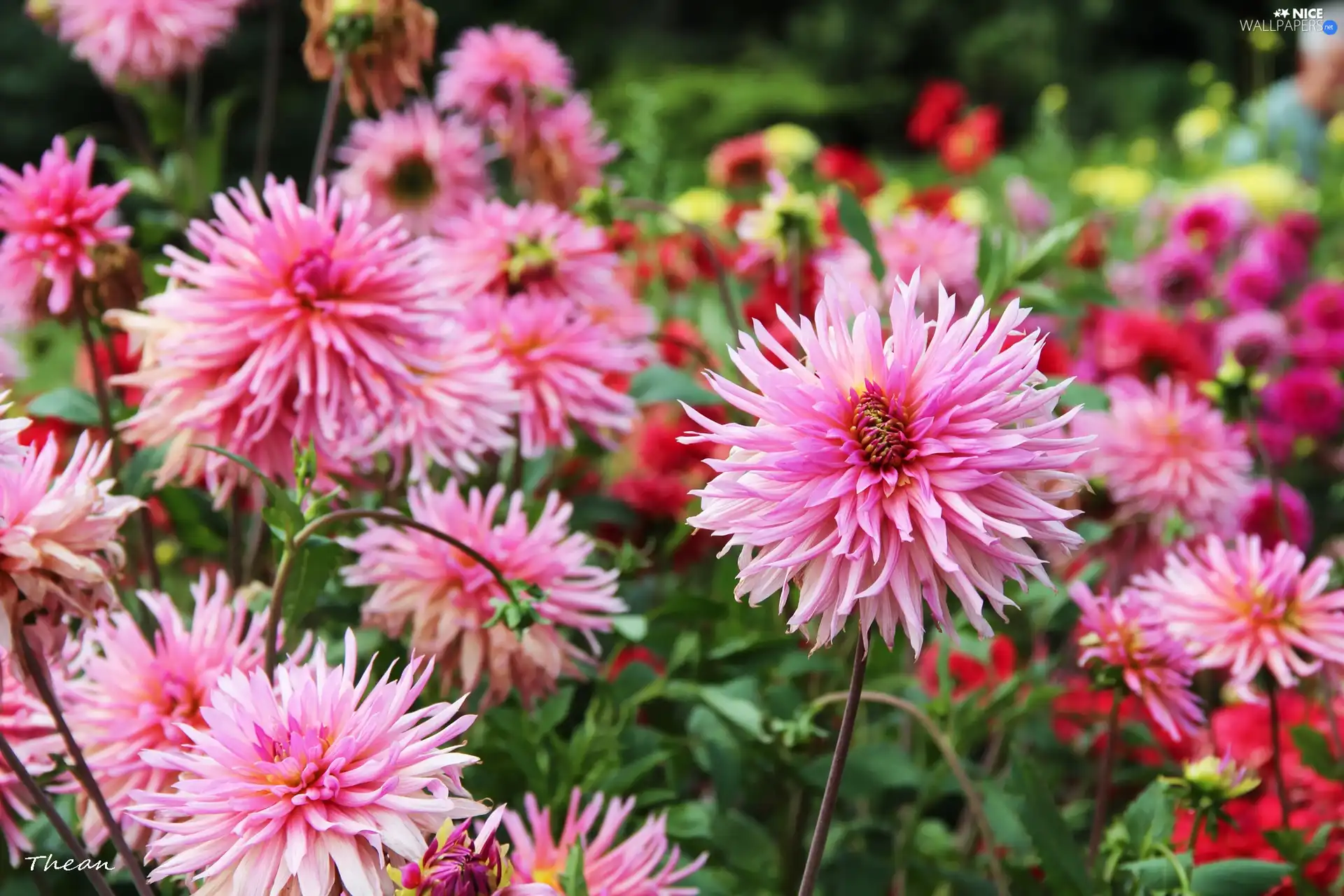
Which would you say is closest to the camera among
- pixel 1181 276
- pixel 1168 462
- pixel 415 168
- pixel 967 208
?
pixel 1168 462

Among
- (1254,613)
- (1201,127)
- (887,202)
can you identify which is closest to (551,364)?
(1254,613)

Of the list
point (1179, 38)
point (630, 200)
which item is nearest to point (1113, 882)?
point (630, 200)

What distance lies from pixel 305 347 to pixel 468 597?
0.22 m

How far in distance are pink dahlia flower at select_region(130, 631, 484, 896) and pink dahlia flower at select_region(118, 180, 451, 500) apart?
0.31 m

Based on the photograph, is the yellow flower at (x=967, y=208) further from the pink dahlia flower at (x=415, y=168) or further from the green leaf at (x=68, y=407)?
the green leaf at (x=68, y=407)

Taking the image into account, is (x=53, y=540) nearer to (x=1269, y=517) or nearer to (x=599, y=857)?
(x=599, y=857)

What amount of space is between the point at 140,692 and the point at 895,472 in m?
0.51

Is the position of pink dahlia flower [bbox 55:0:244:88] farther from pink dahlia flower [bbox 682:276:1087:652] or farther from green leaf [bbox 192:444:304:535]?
pink dahlia flower [bbox 682:276:1087:652]

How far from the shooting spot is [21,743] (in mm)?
768

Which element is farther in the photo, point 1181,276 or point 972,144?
point 972,144

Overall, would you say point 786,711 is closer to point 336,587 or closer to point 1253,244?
point 336,587

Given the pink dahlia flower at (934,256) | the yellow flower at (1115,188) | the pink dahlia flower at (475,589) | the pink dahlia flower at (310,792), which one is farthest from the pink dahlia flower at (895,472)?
the yellow flower at (1115,188)

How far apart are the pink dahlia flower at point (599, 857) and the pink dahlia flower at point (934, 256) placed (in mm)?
780

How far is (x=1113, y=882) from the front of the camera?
940 millimetres
